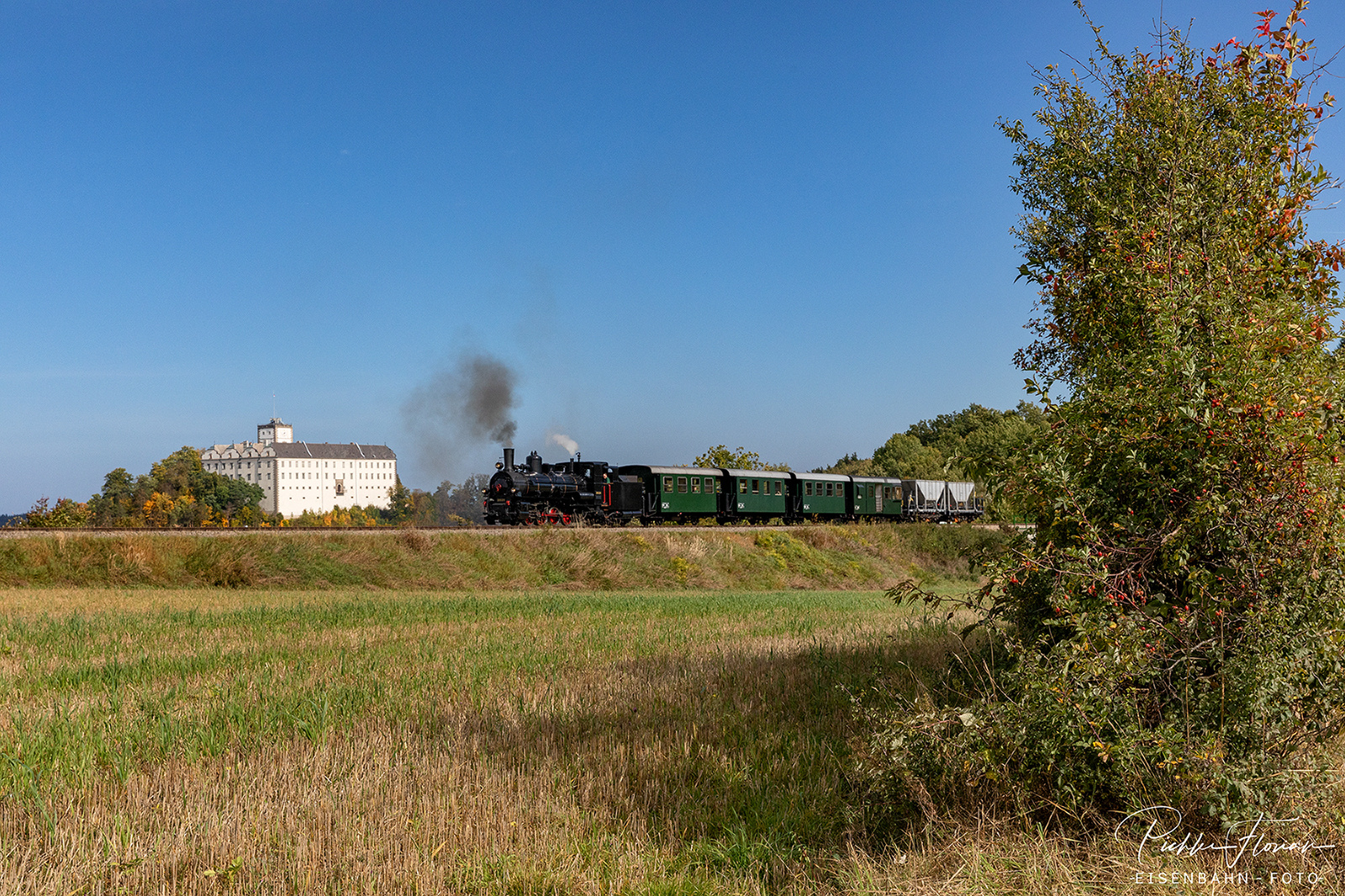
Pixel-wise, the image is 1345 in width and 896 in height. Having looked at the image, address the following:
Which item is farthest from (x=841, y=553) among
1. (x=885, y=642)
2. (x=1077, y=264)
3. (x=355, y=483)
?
(x=355, y=483)

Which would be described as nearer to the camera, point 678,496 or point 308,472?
Answer: point 678,496

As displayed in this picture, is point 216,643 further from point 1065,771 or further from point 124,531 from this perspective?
point 124,531

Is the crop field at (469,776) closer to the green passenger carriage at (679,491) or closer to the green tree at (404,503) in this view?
the green passenger carriage at (679,491)

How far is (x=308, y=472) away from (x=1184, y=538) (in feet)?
626

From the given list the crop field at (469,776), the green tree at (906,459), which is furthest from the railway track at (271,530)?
the green tree at (906,459)

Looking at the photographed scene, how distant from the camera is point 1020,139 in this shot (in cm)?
1182

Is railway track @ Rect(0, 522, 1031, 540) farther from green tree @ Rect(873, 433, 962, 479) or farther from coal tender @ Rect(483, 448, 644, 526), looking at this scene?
green tree @ Rect(873, 433, 962, 479)

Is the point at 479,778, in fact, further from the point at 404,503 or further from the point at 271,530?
the point at 404,503

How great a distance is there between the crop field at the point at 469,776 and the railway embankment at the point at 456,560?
40.7 feet

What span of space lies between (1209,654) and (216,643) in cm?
1289

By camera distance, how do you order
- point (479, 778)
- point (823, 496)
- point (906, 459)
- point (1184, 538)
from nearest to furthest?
point (1184, 538)
point (479, 778)
point (823, 496)
point (906, 459)

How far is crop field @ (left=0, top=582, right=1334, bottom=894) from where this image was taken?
479cm

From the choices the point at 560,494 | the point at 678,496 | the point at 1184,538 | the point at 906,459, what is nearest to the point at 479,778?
the point at 1184,538

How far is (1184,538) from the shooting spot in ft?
16.6
